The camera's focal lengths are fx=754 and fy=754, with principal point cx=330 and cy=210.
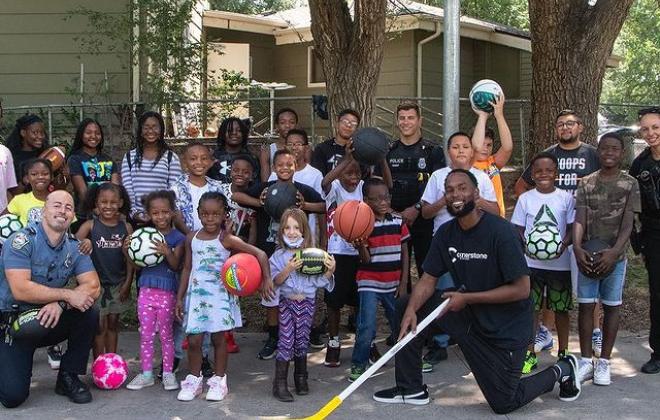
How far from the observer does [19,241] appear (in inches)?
195

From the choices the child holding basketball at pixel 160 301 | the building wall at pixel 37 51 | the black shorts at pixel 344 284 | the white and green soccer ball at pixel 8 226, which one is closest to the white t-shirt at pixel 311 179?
the black shorts at pixel 344 284

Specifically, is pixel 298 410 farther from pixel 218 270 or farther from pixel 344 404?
pixel 218 270

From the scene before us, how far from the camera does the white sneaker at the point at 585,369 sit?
5391 mm

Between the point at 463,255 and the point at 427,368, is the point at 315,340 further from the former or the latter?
the point at 463,255

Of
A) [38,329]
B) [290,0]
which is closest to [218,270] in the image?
[38,329]

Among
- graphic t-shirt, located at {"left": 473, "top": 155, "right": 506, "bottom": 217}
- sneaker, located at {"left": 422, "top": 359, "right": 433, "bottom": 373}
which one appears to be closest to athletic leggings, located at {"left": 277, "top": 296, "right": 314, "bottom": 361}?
sneaker, located at {"left": 422, "top": 359, "right": 433, "bottom": 373}

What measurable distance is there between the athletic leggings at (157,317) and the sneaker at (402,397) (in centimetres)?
153

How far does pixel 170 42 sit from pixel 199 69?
1.97 feet

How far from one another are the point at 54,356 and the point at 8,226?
1.15 meters

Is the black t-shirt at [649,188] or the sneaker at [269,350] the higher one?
the black t-shirt at [649,188]

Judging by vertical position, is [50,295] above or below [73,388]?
above

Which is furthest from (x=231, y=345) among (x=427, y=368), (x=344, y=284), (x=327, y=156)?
(x=327, y=156)

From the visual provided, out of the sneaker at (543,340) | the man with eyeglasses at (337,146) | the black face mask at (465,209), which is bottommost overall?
the sneaker at (543,340)

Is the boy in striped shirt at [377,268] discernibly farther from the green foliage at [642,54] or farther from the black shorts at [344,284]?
the green foliage at [642,54]
